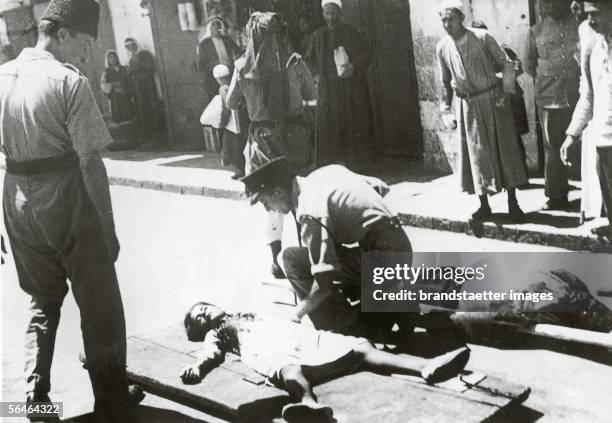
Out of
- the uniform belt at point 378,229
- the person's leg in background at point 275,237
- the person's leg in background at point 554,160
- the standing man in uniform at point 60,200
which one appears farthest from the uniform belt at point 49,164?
the person's leg in background at point 554,160

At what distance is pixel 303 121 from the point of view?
507cm

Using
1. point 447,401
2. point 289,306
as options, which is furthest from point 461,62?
point 447,401

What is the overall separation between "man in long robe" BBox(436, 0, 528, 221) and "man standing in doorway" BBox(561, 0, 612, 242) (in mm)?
781

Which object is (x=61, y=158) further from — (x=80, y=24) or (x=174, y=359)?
(x=174, y=359)

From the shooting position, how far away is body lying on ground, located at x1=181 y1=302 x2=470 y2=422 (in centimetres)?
343

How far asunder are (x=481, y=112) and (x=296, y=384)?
250 centimetres

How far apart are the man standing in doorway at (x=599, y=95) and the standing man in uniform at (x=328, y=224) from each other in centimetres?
108

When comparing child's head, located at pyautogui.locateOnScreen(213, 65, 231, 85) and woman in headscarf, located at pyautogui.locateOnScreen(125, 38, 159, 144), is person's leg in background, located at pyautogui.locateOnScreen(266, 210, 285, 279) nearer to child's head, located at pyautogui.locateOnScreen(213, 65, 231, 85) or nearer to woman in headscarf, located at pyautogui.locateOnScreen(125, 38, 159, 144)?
child's head, located at pyautogui.locateOnScreen(213, 65, 231, 85)

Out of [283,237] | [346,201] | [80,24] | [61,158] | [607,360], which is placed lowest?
[607,360]

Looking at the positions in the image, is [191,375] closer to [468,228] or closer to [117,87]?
[117,87]

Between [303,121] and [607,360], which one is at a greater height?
[303,121]

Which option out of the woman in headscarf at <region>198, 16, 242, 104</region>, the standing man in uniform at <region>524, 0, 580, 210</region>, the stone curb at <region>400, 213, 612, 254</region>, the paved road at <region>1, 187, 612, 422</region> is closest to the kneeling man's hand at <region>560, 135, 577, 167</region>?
the standing man in uniform at <region>524, 0, 580, 210</region>

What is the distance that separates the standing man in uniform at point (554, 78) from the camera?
14.8 feet

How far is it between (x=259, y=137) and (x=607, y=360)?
226 cm
